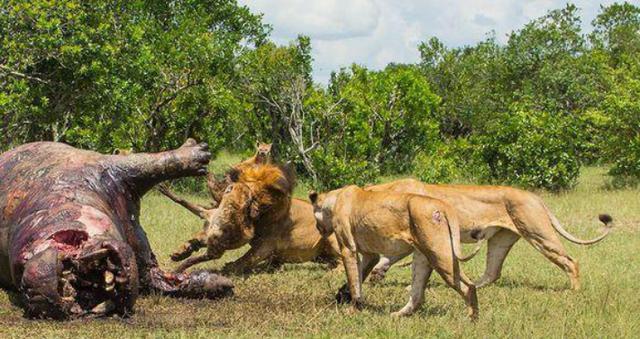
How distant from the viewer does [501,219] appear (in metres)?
9.97

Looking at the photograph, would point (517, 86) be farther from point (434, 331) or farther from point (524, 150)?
point (434, 331)

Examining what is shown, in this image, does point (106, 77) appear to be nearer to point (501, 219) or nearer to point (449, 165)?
point (449, 165)

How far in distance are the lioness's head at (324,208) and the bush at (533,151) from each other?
471 inches

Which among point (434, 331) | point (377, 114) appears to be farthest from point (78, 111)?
point (434, 331)

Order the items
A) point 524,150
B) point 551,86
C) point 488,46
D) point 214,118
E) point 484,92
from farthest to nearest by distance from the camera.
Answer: point 488,46 → point 484,92 → point 551,86 → point 214,118 → point 524,150

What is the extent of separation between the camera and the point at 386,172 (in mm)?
22797

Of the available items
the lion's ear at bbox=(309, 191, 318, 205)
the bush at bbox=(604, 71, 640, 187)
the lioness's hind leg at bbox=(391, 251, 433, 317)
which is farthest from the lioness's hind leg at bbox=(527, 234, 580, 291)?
the bush at bbox=(604, 71, 640, 187)

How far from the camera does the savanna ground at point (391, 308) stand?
7.11m

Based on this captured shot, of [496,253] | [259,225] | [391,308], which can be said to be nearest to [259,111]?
[259,225]

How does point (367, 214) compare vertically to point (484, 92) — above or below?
below

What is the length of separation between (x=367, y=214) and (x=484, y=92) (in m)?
26.2

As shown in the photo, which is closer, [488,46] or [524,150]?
[524,150]

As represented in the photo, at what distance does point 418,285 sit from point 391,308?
0.51m

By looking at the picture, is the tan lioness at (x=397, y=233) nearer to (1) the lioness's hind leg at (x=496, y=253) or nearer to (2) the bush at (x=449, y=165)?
(1) the lioness's hind leg at (x=496, y=253)
